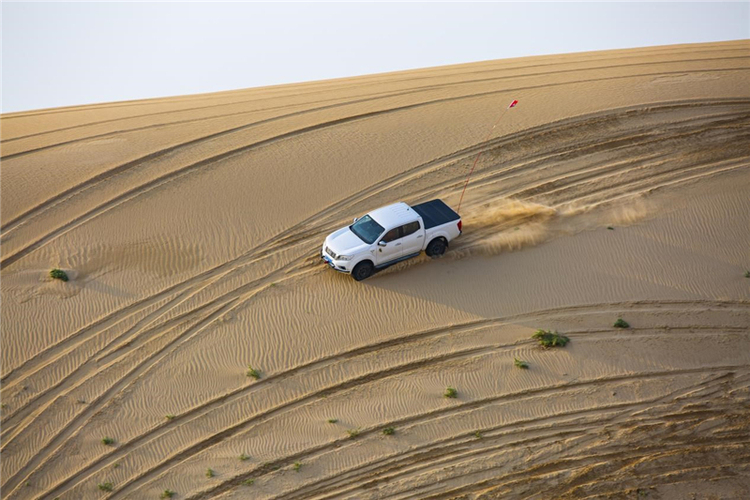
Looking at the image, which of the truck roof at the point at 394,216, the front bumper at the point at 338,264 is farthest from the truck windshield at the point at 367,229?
the front bumper at the point at 338,264

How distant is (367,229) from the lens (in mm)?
15102

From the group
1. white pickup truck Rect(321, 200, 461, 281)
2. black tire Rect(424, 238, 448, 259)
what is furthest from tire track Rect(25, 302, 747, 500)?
black tire Rect(424, 238, 448, 259)

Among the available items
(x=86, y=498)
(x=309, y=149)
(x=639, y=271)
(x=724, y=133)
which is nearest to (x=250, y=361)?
(x=86, y=498)

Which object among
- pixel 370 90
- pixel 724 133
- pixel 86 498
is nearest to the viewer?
pixel 86 498

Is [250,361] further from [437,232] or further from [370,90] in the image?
[370,90]

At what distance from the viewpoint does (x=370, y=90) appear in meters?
23.8

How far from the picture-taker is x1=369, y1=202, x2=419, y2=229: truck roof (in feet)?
48.9

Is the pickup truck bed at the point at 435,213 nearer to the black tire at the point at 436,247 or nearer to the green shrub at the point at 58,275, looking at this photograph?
the black tire at the point at 436,247

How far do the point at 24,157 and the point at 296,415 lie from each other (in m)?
14.3

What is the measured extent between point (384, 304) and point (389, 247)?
1475mm

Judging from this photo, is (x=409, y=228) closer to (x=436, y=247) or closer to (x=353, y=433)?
(x=436, y=247)

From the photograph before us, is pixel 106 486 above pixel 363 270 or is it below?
below

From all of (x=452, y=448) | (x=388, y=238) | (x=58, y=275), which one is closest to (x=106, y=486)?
(x=58, y=275)

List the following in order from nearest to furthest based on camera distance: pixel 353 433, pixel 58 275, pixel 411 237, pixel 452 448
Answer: pixel 452 448
pixel 353 433
pixel 411 237
pixel 58 275
